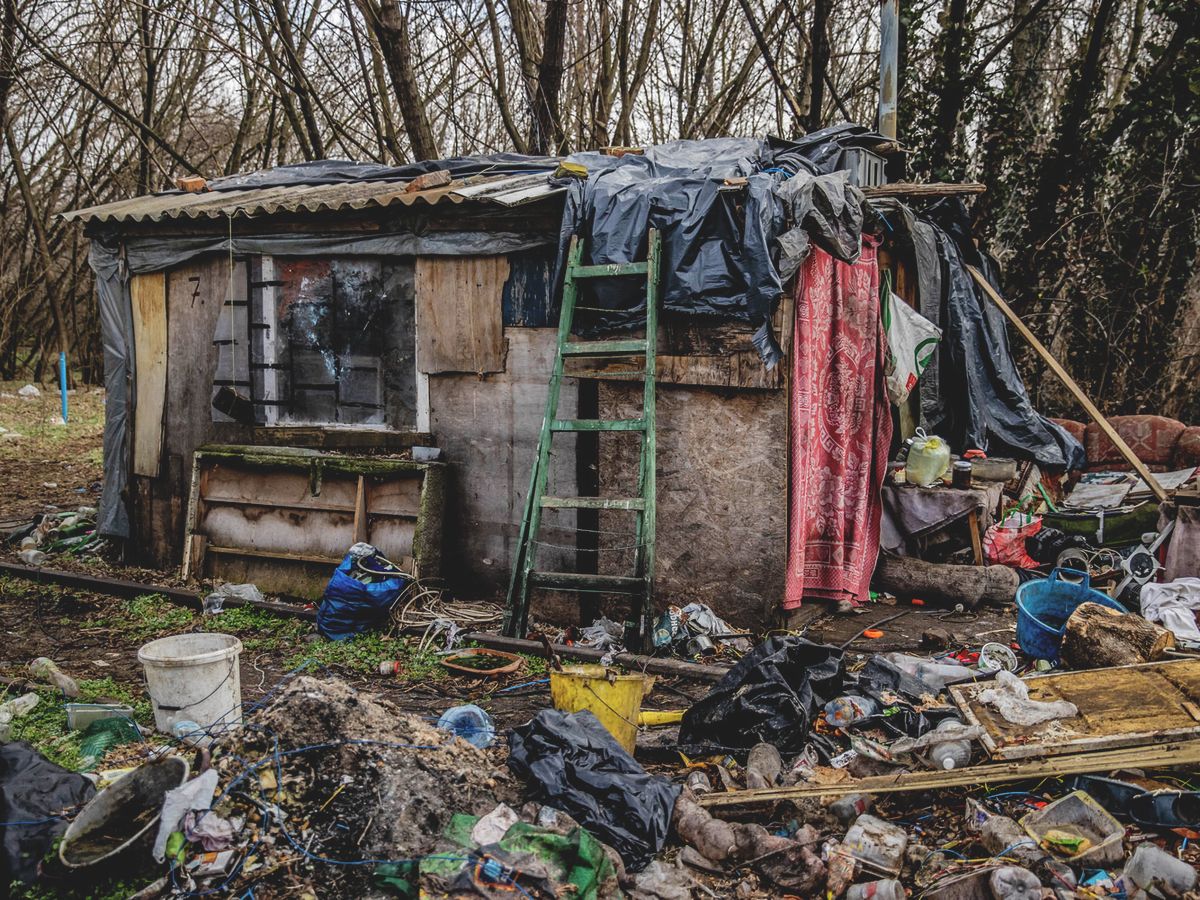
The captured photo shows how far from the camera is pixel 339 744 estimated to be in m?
3.75

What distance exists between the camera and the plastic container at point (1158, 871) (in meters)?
3.13

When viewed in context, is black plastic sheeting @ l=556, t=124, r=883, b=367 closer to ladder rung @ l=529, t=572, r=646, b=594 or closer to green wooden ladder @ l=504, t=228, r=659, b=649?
green wooden ladder @ l=504, t=228, r=659, b=649

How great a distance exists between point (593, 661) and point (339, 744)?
2.10m

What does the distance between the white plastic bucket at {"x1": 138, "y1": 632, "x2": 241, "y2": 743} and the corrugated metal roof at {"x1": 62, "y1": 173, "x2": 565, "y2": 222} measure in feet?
10.9

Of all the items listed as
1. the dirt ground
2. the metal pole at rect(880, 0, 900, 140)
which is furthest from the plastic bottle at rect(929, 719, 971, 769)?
the dirt ground

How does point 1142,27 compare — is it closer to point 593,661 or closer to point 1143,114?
point 1143,114

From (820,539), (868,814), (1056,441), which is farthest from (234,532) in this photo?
(1056,441)

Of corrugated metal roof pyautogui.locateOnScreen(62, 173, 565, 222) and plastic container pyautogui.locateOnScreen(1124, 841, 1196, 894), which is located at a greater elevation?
corrugated metal roof pyautogui.locateOnScreen(62, 173, 565, 222)

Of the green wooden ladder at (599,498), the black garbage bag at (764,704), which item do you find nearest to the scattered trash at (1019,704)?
the black garbage bag at (764,704)

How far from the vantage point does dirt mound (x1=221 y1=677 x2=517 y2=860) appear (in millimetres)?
3424

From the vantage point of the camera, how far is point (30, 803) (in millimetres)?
3338

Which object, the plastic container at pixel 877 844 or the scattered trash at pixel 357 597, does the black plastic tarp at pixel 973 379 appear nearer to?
the scattered trash at pixel 357 597

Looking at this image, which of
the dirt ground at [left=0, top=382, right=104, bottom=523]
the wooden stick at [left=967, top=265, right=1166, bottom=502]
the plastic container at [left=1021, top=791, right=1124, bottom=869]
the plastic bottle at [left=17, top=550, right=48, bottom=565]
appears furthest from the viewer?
the dirt ground at [left=0, top=382, right=104, bottom=523]

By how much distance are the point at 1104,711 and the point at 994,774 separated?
2.46 feet
